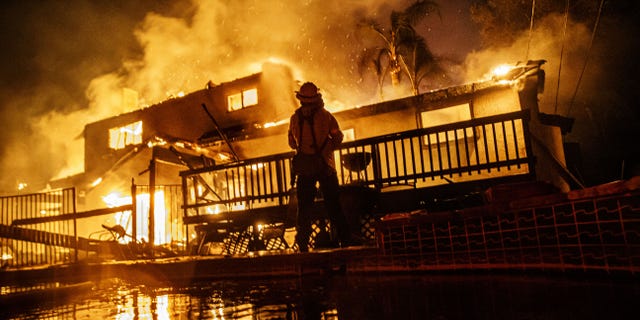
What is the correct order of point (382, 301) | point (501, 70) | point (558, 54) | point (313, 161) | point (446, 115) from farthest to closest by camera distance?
1. point (558, 54)
2. point (446, 115)
3. point (501, 70)
4. point (313, 161)
5. point (382, 301)

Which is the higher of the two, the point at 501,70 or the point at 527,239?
the point at 501,70

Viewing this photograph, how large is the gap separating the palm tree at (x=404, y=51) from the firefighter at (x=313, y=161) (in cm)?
1856

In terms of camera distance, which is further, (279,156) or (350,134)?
(350,134)

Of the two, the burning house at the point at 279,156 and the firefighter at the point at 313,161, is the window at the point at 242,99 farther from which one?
the firefighter at the point at 313,161

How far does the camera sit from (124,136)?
2978 centimetres

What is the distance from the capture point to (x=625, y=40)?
22.8 m

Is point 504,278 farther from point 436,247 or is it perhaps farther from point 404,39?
point 404,39

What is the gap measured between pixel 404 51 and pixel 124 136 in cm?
2096

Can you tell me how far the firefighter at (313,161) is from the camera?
5880 mm

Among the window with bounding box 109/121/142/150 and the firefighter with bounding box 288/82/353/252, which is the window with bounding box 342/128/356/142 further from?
the window with bounding box 109/121/142/150

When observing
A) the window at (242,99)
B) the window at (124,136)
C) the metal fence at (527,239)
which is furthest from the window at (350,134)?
the window at (124,136)

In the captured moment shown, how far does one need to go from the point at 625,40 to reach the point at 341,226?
25249 mm

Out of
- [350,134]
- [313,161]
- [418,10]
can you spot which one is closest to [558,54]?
[418,10]

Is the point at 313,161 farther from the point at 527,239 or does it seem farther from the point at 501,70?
the point at 501,70
